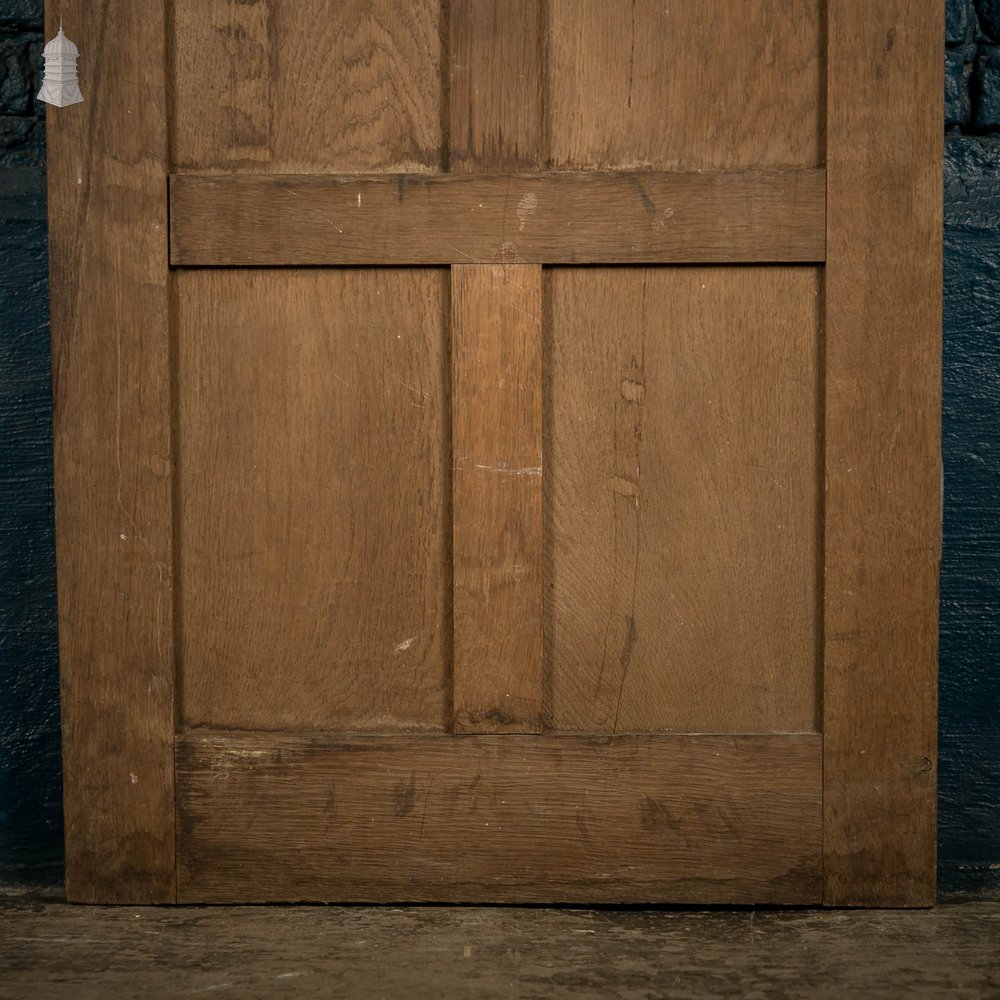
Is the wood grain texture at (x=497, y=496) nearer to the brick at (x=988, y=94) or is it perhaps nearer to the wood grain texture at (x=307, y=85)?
the wood grain texture at (x=307, y=85)

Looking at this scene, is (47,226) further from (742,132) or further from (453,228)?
(742,132)

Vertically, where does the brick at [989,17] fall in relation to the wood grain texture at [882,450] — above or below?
above

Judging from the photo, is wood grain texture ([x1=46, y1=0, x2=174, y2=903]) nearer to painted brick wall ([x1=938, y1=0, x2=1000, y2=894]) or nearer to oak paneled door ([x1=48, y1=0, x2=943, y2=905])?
oak paneled door ([x1=48, y1=0, x2=943, y2=905])

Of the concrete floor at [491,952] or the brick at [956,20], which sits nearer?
the concrete floor at [491,952]

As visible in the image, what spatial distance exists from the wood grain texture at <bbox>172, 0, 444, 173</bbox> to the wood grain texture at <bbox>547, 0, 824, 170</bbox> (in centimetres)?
20

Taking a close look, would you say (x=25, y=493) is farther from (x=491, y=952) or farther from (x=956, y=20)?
(x=956, y=20)

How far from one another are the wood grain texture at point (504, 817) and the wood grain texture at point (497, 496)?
7 cm

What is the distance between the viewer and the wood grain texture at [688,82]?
1592mm

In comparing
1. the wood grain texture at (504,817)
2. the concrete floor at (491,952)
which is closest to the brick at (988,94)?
the wood grain texture at (504,817)

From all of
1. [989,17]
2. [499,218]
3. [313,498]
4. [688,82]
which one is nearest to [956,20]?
[989,17]

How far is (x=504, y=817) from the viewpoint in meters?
1.63

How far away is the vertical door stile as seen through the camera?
159cm

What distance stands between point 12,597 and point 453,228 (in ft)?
3.07

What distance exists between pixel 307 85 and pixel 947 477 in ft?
3.88
